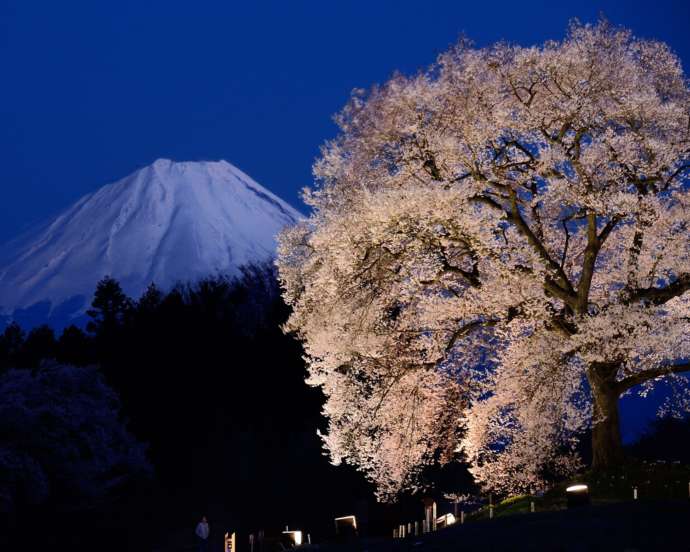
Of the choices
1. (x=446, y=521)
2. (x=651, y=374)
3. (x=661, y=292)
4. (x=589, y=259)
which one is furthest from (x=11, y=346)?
(x=661, y=292)

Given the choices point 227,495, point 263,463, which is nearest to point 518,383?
point 227,495

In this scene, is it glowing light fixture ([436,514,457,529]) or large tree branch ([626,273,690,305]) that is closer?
large tree branch ([626,273,690,305])

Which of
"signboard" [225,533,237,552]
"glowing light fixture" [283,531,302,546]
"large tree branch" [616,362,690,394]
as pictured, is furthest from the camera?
"signboard" [225,533,237,552]

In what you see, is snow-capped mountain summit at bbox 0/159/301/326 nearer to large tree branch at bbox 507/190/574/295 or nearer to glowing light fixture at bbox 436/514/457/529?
glowing light fixture at bbox 436/514/457/529

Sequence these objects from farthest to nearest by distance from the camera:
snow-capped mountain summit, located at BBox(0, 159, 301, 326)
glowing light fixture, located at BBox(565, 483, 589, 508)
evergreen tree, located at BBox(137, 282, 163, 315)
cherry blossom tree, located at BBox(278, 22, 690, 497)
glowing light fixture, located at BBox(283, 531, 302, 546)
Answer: snow-capped mountain summit, located at BBox(0, 159, 301, 326) → evergreen tree, located at BBox(137, 282, 163, 315) → glowing light fixture, located at BBox(283, 531, 302, 546) → cherry blossom tree, located at BBox(278, 22, 690, 497) → glowing light fixture, located at BBox(565, 483, 589, 508)

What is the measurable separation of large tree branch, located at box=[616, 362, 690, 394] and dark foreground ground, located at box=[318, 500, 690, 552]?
5651mm

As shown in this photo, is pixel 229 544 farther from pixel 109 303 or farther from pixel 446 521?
pixel 109 303

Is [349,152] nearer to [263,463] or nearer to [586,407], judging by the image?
[586,407]

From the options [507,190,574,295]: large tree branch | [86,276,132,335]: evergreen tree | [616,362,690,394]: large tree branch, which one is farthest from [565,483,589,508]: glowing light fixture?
[86,276,132,335]: evergreen tree

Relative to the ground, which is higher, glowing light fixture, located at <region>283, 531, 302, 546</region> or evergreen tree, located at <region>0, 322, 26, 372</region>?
evergreen tree, located at <region>0, 322, 26, 372</region>

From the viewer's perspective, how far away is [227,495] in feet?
144

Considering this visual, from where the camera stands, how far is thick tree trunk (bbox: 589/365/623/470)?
67.6ft

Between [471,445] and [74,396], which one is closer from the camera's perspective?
[471,445]

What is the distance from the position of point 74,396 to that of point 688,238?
22.9 meters
